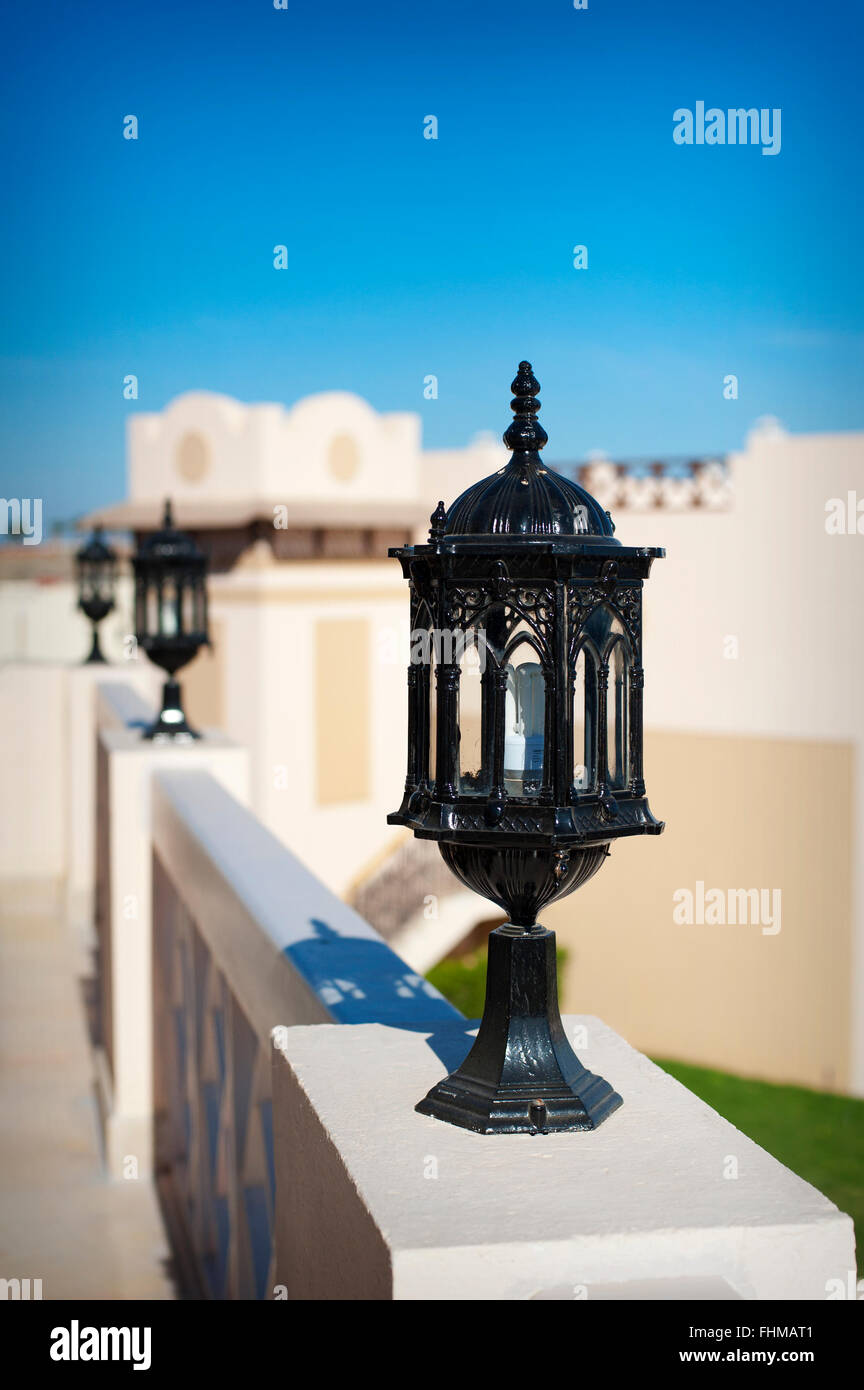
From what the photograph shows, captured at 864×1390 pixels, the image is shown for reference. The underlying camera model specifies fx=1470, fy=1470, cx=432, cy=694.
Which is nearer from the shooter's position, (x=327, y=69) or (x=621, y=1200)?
(x=621, y=1200)

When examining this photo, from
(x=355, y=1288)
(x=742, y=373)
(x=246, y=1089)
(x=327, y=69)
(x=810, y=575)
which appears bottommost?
(x=246, y=1089)

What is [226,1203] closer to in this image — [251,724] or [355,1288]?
[355,1288]

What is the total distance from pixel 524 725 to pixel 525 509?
259 millimetres

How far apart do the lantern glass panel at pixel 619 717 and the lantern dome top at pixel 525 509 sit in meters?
0.15

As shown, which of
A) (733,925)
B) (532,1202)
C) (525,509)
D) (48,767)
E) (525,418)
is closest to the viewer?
(532,1202)

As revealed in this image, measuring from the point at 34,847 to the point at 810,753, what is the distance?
660 cm

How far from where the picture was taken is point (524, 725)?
1.78 m

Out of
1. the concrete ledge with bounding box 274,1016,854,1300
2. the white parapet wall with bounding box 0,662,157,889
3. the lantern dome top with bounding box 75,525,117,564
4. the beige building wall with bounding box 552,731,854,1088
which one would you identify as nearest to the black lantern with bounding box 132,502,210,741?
the white parapet wall with bounding box 0,662,157,889

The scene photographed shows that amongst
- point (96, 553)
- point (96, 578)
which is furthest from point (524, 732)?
point (96, 553)

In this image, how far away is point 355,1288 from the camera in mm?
1604

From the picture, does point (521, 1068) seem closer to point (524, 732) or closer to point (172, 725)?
point (524, 732)

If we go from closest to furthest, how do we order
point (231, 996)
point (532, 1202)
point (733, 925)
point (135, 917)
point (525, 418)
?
point (532, 1202)
point (525, 418)
point (231, 996)
point (135, 917)
point (733, 925)

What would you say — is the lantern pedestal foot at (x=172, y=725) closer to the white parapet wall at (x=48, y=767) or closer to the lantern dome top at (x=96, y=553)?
the white parapet wall at (x=48, y=767)
